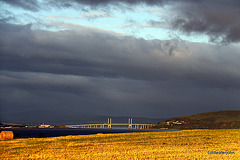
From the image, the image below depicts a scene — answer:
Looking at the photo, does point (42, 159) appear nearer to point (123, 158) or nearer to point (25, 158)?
point (25, 158)

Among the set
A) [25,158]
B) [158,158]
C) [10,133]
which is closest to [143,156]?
[158,158]

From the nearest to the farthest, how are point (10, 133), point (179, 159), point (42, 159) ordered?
1. point (179, 159)
2. point (42, 159)
3. point (10, 133)

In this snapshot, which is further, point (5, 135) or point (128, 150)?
point (5, 135)

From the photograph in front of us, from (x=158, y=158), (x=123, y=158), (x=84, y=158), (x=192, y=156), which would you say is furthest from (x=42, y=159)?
(x=192, y=156)

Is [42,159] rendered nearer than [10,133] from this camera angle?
Yes

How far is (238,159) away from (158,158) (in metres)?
7.02

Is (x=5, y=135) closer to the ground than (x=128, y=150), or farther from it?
farther from it

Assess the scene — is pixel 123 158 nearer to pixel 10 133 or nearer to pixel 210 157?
pixel 210 157

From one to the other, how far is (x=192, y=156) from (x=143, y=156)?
15.1ft

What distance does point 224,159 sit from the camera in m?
31.1

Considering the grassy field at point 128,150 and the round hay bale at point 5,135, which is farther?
the round hay bale at point 5,135

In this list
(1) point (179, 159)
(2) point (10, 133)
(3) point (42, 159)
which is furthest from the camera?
(2) point (10, 133)

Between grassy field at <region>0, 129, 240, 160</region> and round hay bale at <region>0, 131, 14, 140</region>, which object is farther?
round hay bale at <region>0, 131, 14, 140</region>

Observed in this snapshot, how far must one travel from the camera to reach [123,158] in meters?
31.9
